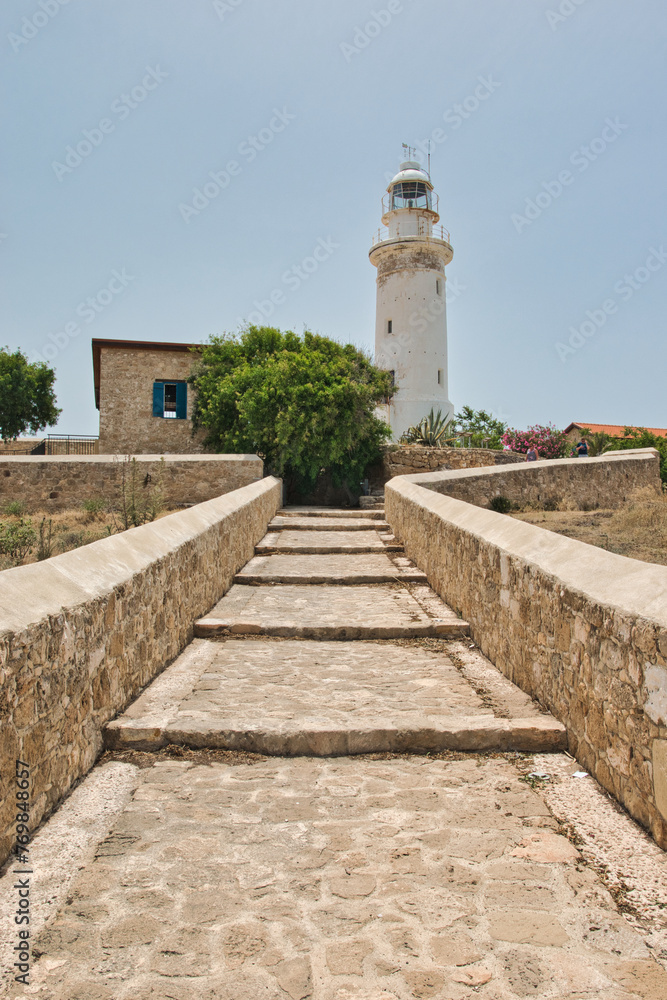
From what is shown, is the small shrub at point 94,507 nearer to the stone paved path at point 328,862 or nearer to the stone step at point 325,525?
the stone step at point 325,525

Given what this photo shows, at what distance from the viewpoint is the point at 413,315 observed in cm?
2762

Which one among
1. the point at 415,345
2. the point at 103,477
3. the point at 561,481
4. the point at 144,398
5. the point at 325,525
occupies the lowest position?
the point at 325,525

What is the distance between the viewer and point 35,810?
2.40 m

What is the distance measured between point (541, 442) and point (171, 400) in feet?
49.7

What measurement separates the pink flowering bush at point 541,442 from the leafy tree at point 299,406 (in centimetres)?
1128

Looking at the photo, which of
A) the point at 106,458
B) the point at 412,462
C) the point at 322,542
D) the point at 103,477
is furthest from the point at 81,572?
the point at 412,462

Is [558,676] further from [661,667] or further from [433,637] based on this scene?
[433,637]

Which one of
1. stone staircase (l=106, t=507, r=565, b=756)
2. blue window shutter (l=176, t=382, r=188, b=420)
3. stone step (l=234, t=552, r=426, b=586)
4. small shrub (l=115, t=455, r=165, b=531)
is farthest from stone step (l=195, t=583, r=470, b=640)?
blue window shutter (l=176, t=382, r=188, b=420)

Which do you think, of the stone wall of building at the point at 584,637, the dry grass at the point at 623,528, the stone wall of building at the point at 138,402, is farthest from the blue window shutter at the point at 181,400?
the stone wall of building at the point at 584,637

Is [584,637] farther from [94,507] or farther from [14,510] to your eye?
[14,510]

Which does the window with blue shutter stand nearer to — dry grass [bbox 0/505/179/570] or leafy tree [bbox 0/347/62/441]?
dry grass [bbox 0/505/179/570]

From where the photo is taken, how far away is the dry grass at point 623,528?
21.5 ft

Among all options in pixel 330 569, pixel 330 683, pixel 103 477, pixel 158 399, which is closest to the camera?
pixel 330 683

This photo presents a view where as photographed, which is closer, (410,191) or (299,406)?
(299,406)
